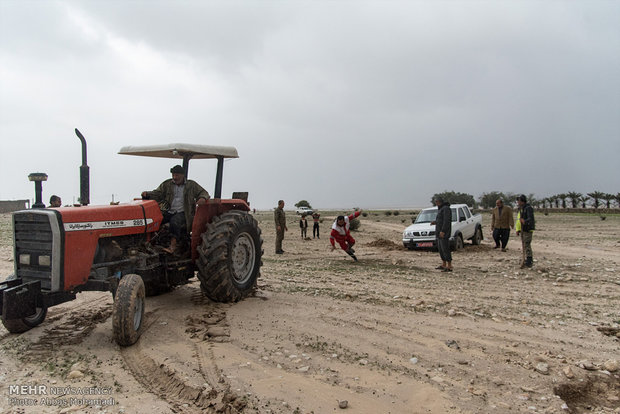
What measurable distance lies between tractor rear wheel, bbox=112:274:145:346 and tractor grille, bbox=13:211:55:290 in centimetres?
80

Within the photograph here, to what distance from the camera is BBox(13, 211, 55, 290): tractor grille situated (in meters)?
4.34

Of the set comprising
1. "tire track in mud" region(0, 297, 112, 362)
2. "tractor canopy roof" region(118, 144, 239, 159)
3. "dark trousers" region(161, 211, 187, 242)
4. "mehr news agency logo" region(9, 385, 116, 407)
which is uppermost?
"tractor canopy roof" region(118, 144, 239, 159)

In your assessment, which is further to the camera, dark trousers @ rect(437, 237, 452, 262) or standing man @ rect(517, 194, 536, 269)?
standing man @ rect(517, 194, 536, 269)

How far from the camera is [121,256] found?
16.3 ft

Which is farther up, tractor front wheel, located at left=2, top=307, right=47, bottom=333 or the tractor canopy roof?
the tractor canopy roof

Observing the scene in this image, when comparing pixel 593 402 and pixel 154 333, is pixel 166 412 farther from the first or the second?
pixel 593 402

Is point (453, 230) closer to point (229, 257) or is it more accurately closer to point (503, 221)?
point (503, 221)

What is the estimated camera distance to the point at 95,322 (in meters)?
5.10

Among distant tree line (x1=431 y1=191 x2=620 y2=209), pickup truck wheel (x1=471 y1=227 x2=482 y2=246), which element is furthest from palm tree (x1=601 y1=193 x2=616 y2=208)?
pickup truck wheel (x1=471 y1=227 x2=482 y2=246)

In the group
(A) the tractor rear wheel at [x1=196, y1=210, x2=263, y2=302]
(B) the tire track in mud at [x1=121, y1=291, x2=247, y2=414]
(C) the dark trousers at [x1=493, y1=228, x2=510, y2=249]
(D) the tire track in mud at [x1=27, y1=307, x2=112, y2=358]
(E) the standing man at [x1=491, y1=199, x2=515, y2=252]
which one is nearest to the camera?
(B) the tire track in mud at [x1=121, y1=291, x2=247, y2=414]

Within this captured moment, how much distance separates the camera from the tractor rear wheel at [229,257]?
559cm

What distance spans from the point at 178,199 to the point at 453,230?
965 cm

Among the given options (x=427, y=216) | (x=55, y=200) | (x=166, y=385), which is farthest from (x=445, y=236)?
(x=55, y=200)

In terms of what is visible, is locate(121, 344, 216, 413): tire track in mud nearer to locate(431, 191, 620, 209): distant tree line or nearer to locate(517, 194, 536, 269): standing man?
locate(517, 194, 536, 269): standing man
